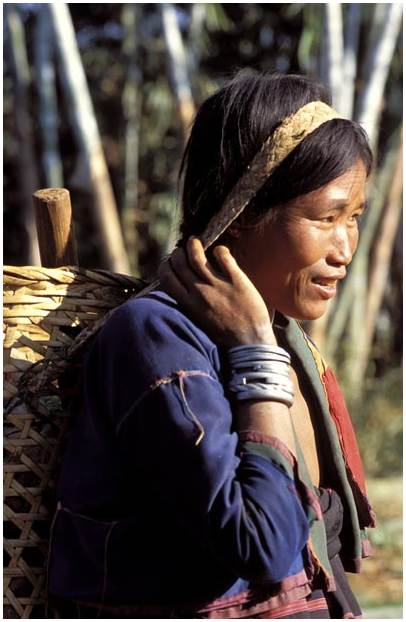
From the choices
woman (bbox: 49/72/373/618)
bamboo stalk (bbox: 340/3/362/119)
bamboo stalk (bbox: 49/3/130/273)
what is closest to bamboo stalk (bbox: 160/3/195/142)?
bamboo stalk (bbox: 49/3/130/273)

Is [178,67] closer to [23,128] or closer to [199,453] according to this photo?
[23,128]

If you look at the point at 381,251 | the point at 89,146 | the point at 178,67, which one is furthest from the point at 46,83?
the point at 381,251

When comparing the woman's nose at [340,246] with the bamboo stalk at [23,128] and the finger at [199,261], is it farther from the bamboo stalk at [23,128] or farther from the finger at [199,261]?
the bamboo stalk at [23,128]

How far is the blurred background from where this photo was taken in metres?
8.12

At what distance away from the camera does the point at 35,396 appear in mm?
2400

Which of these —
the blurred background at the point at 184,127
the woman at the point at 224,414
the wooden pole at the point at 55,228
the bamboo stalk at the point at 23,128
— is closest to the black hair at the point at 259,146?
the woman at the point at 224,414

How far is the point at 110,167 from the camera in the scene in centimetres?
1345

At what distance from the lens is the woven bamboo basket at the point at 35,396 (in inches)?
92.4

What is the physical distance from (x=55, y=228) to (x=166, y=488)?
90cm

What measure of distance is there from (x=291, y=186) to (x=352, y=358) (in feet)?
24.8

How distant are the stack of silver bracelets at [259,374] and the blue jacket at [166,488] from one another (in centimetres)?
4

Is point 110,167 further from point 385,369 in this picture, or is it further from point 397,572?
point 397,572

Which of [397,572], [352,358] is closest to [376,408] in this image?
[352,358]

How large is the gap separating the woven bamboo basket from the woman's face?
42 cm
